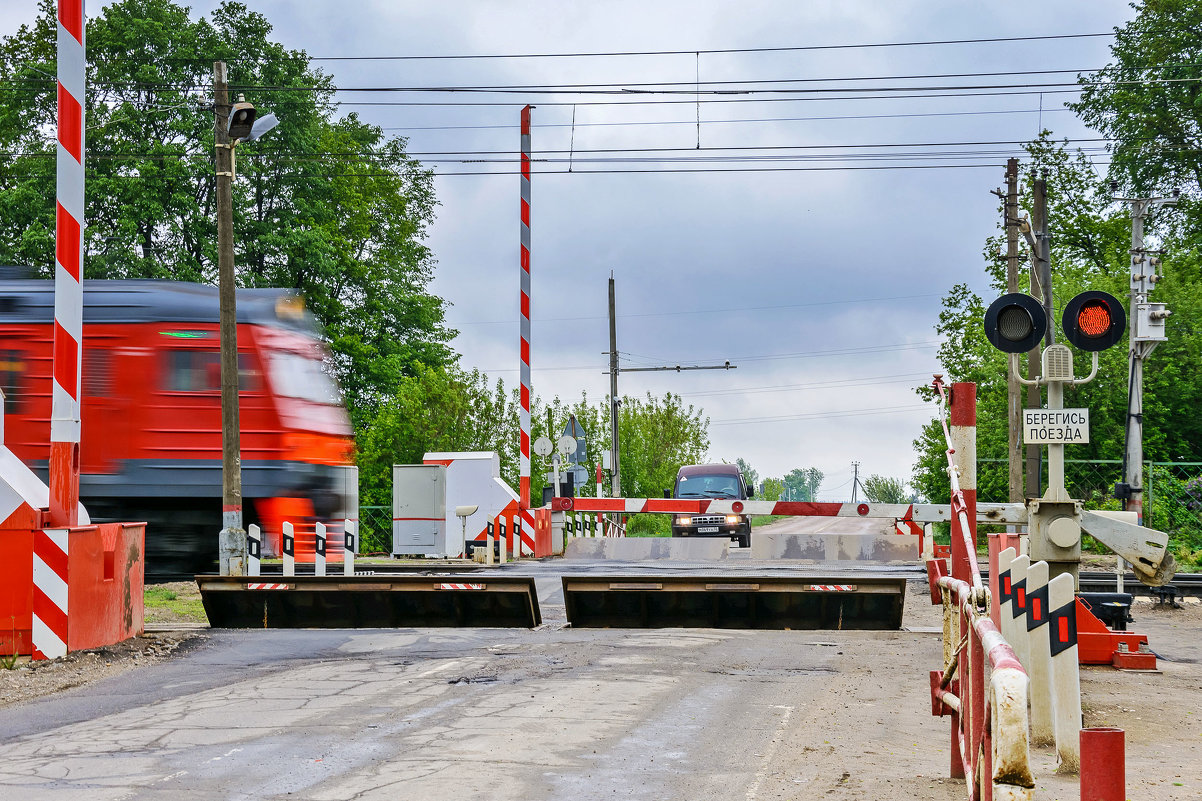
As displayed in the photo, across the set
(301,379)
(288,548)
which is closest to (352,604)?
(288,548)

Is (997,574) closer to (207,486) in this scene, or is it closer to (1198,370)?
(207,486)

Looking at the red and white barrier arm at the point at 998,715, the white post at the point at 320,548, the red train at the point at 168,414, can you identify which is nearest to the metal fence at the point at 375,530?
the red train at the point at 168,414

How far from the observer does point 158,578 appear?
21.1m

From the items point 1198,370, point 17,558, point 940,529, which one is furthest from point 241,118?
point 940,529

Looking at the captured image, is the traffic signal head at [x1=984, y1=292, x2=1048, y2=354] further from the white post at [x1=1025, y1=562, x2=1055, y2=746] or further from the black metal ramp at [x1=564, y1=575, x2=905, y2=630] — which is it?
the black metal ramp at [x1=564, y1=575, x2=905, y2=630]

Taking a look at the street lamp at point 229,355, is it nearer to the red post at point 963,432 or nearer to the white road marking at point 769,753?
the white road marking at point 769,753

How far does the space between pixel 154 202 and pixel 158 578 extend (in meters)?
20.7

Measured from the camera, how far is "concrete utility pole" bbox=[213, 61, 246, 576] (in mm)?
18438

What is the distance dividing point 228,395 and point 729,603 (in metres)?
8.64

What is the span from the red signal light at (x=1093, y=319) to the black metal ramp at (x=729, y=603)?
4193 millimetres

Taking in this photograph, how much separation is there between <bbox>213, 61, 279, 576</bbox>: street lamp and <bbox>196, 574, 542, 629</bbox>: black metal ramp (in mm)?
4178

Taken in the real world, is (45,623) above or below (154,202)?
below

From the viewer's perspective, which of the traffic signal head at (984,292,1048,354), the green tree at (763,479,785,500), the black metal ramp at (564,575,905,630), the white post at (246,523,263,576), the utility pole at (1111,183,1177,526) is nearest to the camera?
the traffic signal head at (984,292,1048,354)

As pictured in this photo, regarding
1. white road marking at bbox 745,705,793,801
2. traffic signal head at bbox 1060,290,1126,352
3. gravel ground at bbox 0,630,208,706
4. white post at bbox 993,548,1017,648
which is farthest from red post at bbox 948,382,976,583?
gravel ground at bbox 0,630,208,706
